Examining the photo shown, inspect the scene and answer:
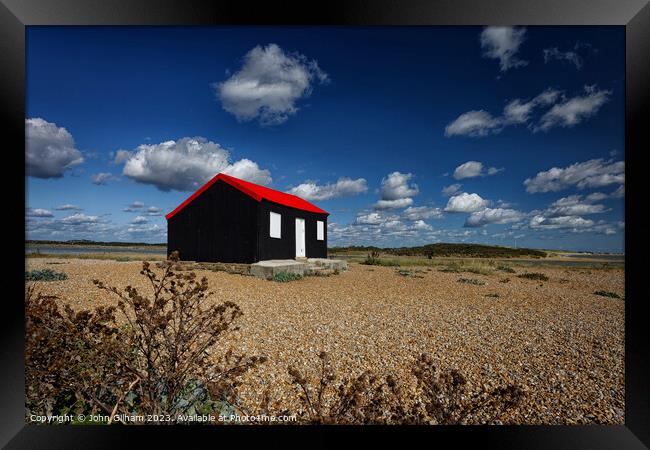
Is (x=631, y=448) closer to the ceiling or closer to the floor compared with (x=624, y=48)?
closer to the floor

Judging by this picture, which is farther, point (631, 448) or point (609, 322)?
point (609, 322)

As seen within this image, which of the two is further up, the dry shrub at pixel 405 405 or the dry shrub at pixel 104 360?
the dry shrub at pixel 104 360

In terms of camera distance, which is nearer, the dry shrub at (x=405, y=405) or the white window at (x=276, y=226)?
the dry shrub at (x=405, y=405)

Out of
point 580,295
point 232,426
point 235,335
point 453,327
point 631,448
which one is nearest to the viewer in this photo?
point 631,448

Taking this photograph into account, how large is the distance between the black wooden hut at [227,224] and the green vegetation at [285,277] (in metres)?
1.14

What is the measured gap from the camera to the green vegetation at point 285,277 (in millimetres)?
8845

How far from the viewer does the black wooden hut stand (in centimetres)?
977

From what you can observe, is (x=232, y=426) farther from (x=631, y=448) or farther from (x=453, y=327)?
(x=453, y=327)

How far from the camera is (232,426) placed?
188 centimetres

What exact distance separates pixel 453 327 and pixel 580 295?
561 cm

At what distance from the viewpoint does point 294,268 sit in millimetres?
9781

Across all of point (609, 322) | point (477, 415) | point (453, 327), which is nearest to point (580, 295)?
point (609, 322)

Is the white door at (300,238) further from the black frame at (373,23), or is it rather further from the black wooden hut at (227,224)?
the black frame at (373,23)

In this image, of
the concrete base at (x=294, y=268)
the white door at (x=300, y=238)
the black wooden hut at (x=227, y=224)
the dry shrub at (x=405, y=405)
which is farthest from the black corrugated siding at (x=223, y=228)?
the dry shrub at (x=405, y=405)
